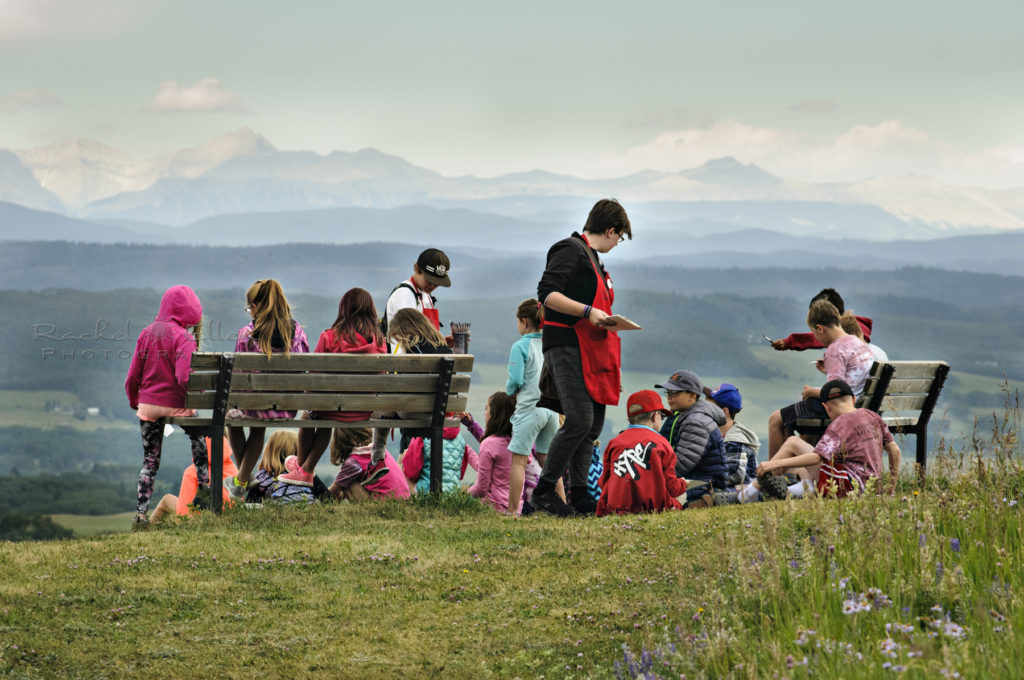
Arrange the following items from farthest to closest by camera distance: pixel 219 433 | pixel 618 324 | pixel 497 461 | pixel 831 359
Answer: pixel 497 461
pixel 831 359
pixel 219 433
pixel 618 324

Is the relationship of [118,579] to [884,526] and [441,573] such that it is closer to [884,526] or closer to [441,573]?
[441,573]

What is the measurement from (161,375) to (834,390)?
5.18m

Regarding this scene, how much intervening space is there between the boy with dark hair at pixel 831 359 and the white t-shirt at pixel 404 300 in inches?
125

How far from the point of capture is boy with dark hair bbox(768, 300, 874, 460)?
8.80 m

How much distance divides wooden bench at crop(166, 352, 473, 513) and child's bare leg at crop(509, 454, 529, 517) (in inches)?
24.6

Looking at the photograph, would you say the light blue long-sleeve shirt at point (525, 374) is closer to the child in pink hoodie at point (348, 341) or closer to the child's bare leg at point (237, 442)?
the child in pink hoodie at point (348, 341)

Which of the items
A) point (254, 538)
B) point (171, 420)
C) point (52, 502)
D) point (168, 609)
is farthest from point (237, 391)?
point (52, 502)

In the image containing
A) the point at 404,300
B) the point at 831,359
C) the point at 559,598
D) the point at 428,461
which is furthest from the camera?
the point at 404,300

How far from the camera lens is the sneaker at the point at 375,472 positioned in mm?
8688

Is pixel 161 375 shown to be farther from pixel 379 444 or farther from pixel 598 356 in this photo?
pixel 598 356

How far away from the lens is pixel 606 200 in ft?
26.1

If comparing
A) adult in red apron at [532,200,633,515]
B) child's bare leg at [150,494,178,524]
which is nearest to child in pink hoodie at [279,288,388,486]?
child's bare leg at [150,494,178,524]

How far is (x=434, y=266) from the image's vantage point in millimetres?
9289

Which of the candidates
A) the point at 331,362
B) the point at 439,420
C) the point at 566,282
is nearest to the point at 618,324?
the point at 566,282
